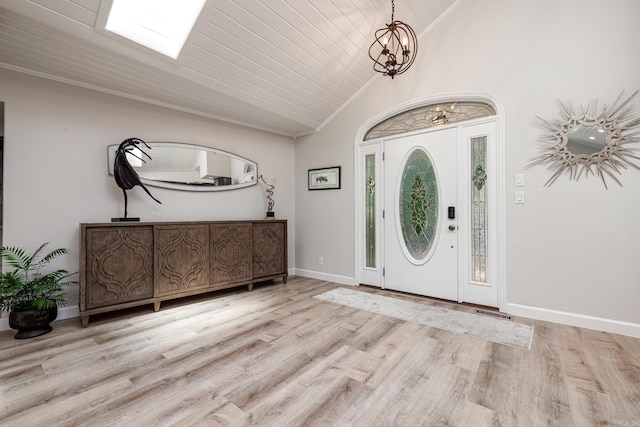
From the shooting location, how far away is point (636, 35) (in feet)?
7.99

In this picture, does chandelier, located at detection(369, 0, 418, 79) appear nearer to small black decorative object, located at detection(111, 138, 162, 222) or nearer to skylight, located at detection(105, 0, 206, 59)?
skylight, located at detection(105, 0, 206, 59)

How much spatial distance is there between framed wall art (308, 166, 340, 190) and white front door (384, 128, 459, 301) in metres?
Answer: 0.80

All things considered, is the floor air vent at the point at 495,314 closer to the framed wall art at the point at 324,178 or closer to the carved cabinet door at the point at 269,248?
Answer: the framed wall art at the point at 324,178

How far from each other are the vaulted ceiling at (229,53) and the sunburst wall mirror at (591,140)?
192 cm

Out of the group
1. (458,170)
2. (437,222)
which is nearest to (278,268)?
(437,222)

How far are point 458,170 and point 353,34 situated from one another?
1967 millimetres

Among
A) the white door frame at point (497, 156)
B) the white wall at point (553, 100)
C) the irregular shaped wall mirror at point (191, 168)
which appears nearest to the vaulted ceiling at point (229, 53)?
the irregular shaped wall mirror at point (191, 168)

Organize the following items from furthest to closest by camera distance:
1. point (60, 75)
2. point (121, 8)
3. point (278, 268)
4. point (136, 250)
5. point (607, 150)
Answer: point (278, 268) → point (136, 250) → point (60, 75) → point (607, 150) → point (121, 8)

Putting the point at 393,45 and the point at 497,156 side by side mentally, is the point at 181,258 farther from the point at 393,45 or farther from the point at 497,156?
the point at 497,156

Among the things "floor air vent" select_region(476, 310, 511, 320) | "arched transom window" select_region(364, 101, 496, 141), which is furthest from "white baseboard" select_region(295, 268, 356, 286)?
"arched transom window" select_region(364, 101, 496, 141)

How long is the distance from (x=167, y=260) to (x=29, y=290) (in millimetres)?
1082

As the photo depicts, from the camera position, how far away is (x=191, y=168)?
377 cm

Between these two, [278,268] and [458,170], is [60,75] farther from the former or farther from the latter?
[458,170]

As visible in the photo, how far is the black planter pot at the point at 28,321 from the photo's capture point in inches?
95.7
